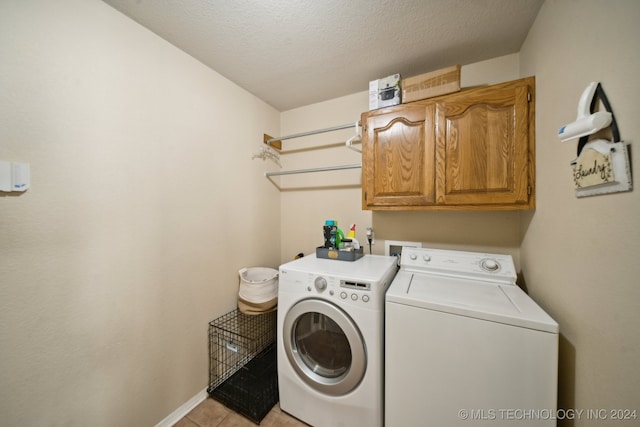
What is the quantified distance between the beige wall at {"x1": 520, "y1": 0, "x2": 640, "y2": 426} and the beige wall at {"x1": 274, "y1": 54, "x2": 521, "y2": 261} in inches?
13.7

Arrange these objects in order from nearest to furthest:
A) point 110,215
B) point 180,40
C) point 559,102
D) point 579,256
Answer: point 579,256 < point 559,102 < point 110,215 < point 180,40

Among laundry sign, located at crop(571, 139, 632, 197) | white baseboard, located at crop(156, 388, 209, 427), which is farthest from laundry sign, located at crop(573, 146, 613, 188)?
white baseboard, located at crop(156, 388, 209, 427)

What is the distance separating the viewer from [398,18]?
1247 millimetres

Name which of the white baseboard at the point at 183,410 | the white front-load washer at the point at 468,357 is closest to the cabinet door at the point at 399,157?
the white front-load washer at the point at 468,357

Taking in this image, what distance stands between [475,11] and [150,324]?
8.43 feet

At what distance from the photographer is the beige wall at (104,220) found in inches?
35.6

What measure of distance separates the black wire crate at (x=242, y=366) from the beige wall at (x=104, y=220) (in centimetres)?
11

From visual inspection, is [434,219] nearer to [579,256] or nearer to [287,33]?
[579,256]

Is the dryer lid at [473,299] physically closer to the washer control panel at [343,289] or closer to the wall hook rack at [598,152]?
the washer control panel at [343,289]

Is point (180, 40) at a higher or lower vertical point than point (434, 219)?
higher

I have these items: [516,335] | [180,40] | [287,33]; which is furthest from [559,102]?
[180,40]

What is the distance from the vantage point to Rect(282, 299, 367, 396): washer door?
1.19m

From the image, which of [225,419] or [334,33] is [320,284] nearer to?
[225,419]

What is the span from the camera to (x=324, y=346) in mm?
1359
